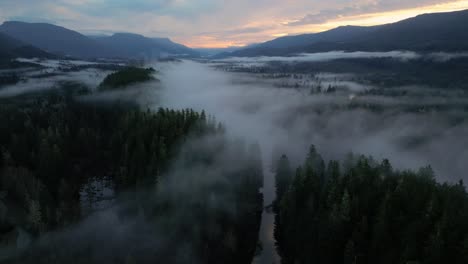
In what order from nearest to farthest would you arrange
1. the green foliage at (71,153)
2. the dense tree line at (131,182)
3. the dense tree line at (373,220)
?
the dense tree line at (373,220) < the dense tree line at (131,182) < the green foliage at (71,153)

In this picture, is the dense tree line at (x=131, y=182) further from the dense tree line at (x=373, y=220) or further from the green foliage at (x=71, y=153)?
the dense tree line at (x=373, y=220)

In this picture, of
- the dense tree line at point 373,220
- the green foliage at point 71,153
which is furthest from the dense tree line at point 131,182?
the dense tree line at point 373,220

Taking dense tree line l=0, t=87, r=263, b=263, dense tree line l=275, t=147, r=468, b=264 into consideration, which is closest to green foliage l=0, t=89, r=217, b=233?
dense tree line l=0, t=87, r=263, b=263

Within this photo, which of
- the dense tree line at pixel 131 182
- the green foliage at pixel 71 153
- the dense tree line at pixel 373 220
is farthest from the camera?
the green foliage at pixel 71 153

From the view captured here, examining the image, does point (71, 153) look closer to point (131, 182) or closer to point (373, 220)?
point (131, 182)

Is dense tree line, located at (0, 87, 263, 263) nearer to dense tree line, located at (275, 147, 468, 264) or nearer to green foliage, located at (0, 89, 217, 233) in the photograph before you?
green foliage, located at (0, 89, 217, 233)
